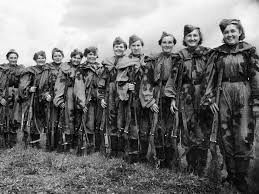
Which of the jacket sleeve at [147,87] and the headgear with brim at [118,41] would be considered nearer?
the jacket sleeve at [147,87]

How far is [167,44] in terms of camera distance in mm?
8164

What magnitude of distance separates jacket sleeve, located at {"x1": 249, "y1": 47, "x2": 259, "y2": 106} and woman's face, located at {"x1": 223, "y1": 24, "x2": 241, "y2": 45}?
38cm

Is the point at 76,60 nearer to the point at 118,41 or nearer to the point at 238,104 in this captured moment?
the point at 118,41

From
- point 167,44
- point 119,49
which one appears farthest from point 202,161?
point 119,49

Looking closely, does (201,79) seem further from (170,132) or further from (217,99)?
(170,132)

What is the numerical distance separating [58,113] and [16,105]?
1.80 metres

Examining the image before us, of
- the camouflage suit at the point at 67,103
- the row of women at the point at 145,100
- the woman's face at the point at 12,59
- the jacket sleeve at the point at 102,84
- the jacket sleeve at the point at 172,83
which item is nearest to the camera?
the row of women at the point at 145,100

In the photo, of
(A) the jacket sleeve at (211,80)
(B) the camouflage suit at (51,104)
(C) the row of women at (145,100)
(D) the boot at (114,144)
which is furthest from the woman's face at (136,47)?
(B) the camouflage suit at (51,104)

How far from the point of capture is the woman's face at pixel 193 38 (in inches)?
295

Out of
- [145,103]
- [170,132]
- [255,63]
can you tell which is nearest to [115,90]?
[145,103]

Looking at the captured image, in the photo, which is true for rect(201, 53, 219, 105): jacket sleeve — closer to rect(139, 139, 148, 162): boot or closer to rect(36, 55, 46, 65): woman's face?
rect(139, 139, 148, 162): boot

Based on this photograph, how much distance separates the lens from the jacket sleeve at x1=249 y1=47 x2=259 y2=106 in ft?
20.4

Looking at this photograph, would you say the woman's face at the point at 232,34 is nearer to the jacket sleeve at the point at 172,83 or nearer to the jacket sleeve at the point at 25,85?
the jacket sleeve at the point at 172,83

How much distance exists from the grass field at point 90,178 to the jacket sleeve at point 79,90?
62.6 inches
